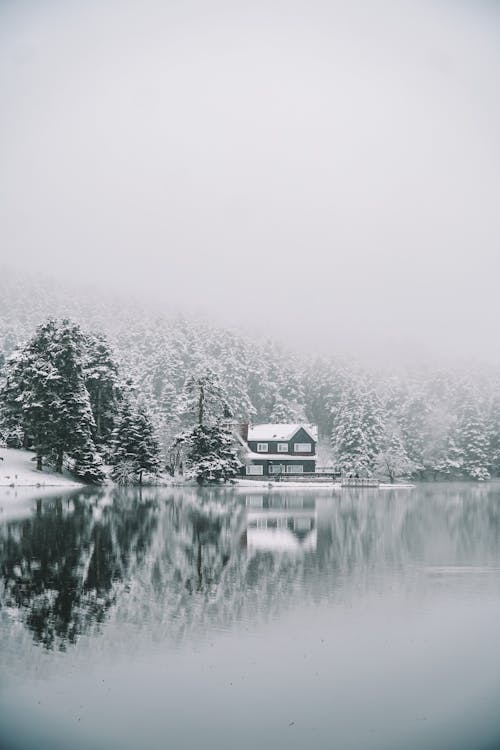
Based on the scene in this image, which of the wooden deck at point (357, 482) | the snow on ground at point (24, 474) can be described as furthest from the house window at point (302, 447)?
the snow on ground at point (24, 474)

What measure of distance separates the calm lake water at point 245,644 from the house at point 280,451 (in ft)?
214

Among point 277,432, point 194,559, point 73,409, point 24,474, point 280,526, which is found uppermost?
point 73,409

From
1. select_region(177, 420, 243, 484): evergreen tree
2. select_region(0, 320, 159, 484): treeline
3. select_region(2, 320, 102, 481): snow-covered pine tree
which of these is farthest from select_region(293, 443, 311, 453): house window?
select_region(2, 320, 102, 481): snow-covered pine tree

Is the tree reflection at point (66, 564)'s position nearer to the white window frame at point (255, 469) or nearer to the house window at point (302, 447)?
the white window frame at point (255, 469)

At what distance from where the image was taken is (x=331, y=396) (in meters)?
136

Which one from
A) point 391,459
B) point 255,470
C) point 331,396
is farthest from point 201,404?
point 331,396

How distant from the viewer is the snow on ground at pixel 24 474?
6281 cm

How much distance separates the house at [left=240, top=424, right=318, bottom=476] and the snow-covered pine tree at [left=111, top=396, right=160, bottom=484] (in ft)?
72.8

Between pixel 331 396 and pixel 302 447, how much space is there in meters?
41.1

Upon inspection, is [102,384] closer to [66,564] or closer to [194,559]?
[194,559]

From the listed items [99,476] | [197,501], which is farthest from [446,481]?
[197,501]

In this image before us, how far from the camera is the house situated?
3745 inches

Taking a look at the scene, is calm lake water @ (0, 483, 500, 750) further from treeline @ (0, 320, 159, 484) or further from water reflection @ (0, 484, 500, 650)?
treeline @ (0, 320, 159, 484)

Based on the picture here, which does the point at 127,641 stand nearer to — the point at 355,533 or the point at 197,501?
the point at 355,533
